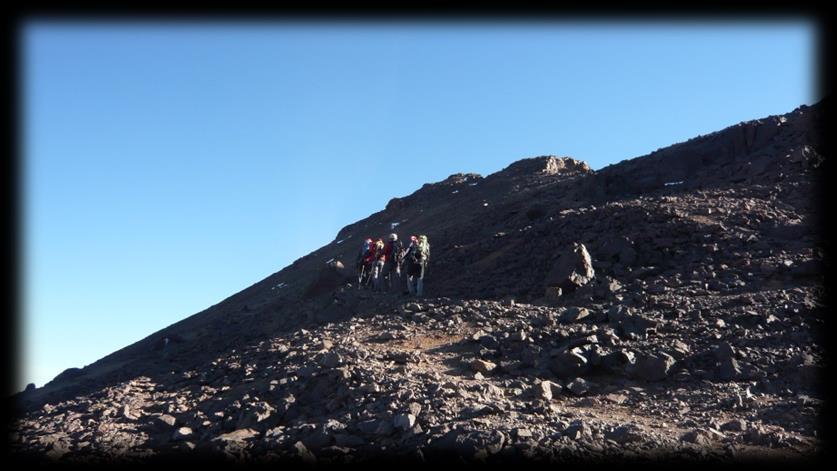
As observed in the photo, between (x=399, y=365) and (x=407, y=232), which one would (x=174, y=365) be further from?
A: (x=407, y=232)

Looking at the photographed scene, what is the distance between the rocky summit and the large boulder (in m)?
0.04

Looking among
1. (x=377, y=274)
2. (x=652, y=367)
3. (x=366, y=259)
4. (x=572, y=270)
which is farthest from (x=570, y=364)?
(x=366, y=259)

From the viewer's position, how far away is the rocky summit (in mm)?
8664

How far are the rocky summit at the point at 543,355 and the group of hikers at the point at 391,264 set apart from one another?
48cm

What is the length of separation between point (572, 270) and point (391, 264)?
14.7ft

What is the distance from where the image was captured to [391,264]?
17.8m

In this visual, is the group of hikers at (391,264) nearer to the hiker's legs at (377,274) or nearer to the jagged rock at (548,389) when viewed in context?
the hiker's legs at (377,274)

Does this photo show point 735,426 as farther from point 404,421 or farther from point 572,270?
point 572,270

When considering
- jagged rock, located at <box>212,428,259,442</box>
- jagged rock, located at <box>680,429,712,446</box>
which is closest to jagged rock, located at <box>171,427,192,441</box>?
jagged rock, located at <box>212,428,259,442</box>

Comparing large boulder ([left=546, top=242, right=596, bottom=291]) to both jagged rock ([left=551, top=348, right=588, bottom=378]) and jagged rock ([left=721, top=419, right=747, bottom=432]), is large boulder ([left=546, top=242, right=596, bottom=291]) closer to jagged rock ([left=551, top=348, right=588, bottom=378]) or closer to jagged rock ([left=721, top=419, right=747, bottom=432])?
jagged rock ([left=551, top=348, right=588, bottom=378])

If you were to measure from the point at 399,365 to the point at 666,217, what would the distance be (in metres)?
8.58

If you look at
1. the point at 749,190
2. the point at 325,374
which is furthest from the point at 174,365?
the point at 749,190

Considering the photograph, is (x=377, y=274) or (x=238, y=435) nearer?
(x=238, y=435)

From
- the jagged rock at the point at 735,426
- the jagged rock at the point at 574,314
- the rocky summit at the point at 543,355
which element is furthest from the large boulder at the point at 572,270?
the jagged rock at the point at 735,426
